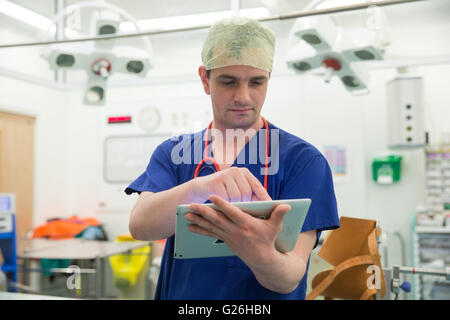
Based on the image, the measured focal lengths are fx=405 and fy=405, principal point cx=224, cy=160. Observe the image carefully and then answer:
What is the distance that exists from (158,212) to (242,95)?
253mm

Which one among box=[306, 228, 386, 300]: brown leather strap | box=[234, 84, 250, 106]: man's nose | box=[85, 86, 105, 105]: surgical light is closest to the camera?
box=[234, 84, 250, 106]: man's nose

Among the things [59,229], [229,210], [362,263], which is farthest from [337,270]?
[59,229]

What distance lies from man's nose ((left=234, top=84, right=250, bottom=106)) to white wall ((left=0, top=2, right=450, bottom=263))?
435 millimetres

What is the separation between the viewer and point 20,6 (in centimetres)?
162

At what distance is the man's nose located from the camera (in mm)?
726

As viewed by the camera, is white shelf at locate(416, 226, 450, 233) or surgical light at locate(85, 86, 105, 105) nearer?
surgical light at locate(85, 86, 105, 105)

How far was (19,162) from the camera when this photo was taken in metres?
3.69

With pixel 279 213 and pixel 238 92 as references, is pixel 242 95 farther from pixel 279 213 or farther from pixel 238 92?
pixel 279 213

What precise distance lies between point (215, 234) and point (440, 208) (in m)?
3.10

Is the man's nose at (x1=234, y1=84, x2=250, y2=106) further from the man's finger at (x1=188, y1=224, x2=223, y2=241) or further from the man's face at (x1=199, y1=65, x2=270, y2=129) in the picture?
the man's finger at (x1=188, y1=224, x2=223, y2=241)

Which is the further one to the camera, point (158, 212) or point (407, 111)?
point (407, 111)

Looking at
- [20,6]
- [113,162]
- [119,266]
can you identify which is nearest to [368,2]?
[20,6]

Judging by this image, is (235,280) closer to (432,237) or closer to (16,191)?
(432,237)

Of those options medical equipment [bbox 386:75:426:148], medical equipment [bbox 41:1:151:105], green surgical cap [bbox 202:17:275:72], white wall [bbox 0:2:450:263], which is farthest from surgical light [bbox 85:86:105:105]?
medical equipment [bbox 386:75:426:148]
